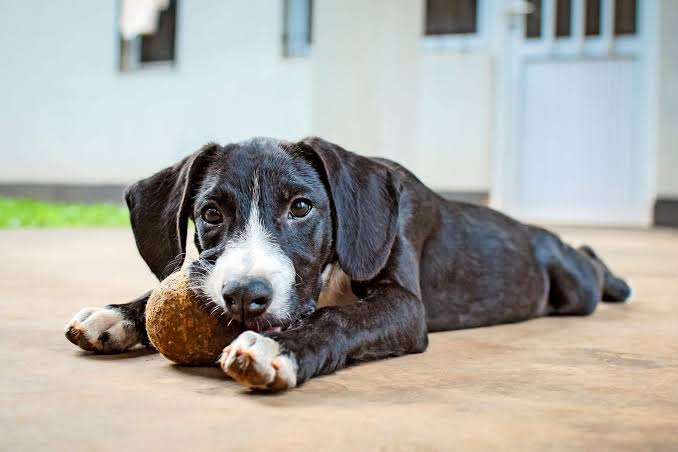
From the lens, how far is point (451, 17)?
1246 centimetres

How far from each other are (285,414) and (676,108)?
37.7 ft

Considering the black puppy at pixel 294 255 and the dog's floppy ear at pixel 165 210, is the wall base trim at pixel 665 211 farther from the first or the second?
the dog's floppy ear at pixel 165 210

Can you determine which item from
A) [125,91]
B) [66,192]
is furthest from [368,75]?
[66,192]

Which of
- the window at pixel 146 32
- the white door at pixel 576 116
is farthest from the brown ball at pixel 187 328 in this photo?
the window at pixel 146 32

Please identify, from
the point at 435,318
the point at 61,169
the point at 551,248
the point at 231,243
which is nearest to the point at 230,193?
the point at 231,243

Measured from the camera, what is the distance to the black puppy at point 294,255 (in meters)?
2.35

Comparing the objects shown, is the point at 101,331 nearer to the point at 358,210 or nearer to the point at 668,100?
the point at 358,210

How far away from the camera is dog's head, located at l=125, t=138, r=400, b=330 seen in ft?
7.88

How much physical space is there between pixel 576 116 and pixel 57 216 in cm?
710

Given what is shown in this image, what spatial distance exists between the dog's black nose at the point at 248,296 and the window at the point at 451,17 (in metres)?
10.6

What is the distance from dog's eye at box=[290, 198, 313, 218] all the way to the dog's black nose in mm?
388

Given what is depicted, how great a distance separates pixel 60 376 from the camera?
237cm

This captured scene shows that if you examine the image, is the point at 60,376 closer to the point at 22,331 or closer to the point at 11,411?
the point at 11,411

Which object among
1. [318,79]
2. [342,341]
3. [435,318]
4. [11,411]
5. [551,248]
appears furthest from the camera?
[318,79]
